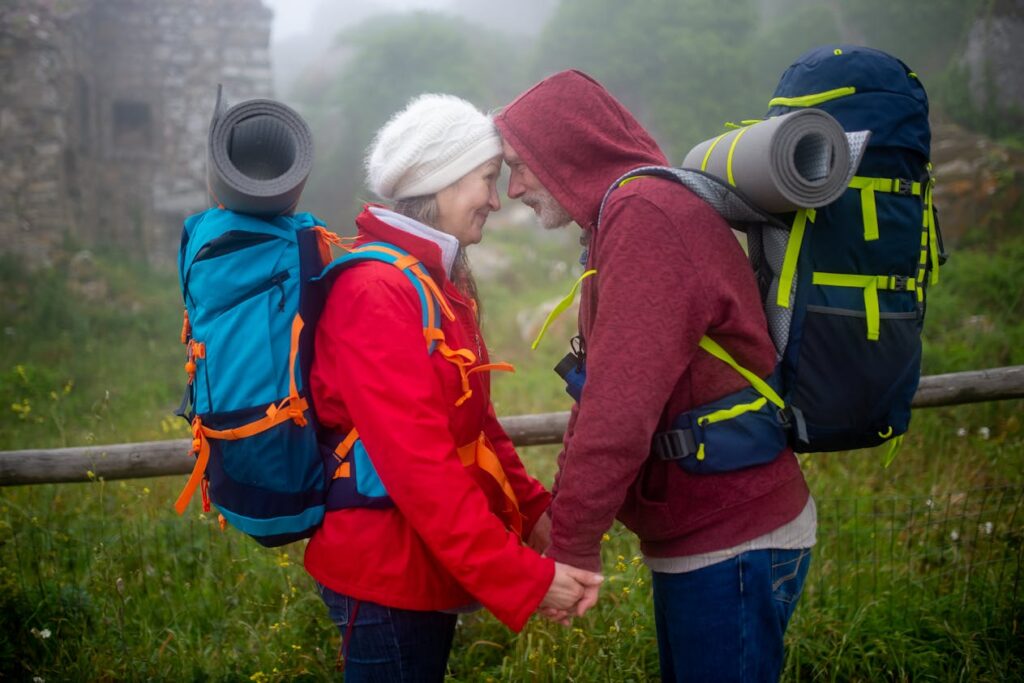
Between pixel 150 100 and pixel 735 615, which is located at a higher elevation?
pixel 150 100

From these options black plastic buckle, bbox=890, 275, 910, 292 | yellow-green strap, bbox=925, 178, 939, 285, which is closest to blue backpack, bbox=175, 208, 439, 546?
black plastic buckle, bbox=890, 275, 910, 292

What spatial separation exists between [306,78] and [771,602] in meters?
17.9

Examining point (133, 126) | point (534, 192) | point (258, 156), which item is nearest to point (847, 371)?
point (534, 192)

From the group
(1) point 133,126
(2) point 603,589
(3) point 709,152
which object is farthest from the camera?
(1) point 133,126

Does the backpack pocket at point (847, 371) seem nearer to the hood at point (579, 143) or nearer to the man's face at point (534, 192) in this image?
the hood at point (579, 143)

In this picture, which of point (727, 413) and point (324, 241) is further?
point (324, 241)

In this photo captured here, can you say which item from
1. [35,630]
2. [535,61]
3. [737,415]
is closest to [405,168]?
[737,415]

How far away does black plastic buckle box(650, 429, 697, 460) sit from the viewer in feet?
5.63

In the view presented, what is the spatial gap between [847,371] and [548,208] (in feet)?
2.91

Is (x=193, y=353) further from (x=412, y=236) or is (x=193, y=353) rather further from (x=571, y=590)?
(x=571, y=590)

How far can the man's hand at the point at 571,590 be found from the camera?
5.86 feet

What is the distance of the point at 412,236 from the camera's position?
1.88 meters

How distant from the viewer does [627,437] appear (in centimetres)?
163

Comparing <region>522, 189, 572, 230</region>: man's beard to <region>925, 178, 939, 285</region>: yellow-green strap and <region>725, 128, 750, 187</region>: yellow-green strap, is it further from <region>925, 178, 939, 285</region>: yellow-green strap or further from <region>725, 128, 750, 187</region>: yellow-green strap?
<region>925, 178, 939, 285</region>: yellow-green strap
